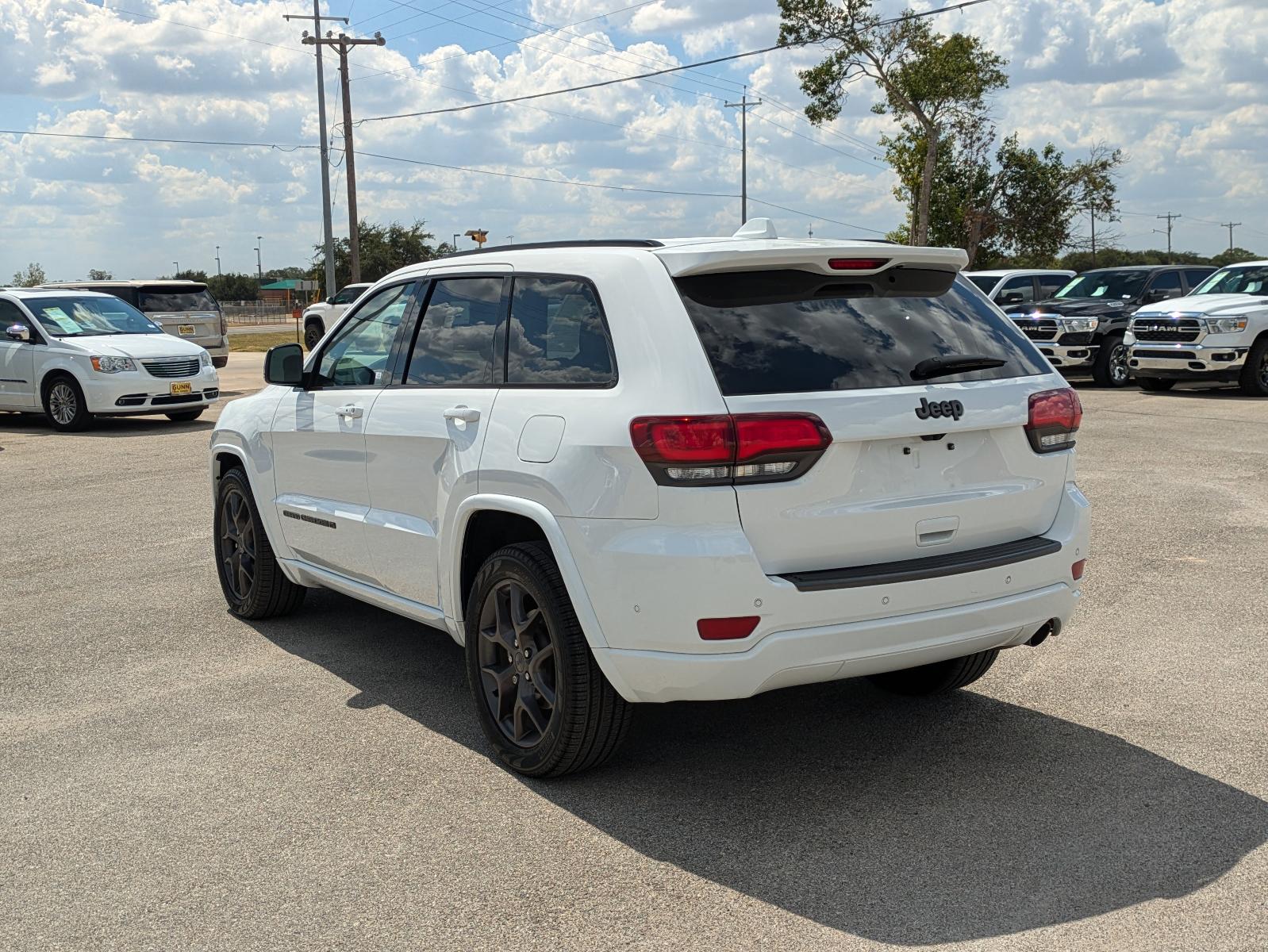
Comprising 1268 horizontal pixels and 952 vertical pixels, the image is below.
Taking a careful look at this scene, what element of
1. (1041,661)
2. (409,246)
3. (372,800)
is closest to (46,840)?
(372,800)

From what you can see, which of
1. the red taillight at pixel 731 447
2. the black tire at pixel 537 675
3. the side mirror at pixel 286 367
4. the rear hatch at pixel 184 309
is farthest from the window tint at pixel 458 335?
the rear hatch at pixel 184 309

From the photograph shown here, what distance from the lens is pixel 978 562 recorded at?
171 inches

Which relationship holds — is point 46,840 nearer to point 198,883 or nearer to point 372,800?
point 198,883

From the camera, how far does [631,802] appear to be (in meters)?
4.44

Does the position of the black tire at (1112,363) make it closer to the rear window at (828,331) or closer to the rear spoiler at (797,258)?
the rear window at (828,331)

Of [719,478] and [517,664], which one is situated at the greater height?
[719,478]

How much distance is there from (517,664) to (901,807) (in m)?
1.36

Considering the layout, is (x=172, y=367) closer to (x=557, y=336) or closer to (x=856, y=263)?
(x=557, y=336)

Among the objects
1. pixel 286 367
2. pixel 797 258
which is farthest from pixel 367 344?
pixel 797 258

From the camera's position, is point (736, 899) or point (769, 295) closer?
point (736, 899)

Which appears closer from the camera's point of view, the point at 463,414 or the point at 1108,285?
the point at 463,414

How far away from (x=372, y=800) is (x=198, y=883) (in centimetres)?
72

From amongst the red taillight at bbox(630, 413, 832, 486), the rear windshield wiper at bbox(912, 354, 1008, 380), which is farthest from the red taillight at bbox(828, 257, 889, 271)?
the red taillight at bbox(630, 413, 832, 486)

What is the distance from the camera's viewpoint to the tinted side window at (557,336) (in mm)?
4453
